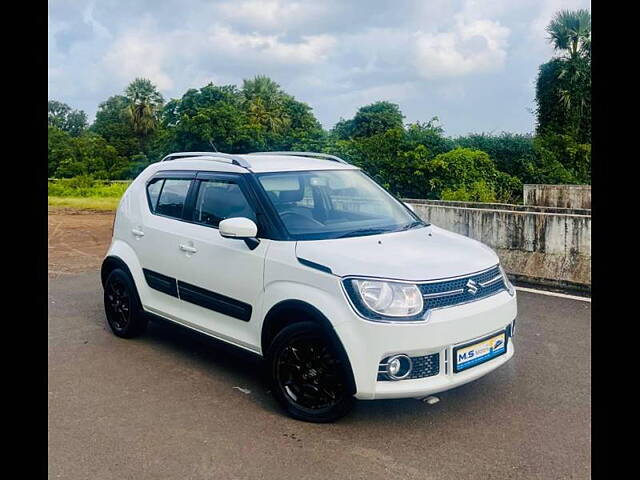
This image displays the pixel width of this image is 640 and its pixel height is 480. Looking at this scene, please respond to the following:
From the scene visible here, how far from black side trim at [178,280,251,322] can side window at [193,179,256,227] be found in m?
0.55

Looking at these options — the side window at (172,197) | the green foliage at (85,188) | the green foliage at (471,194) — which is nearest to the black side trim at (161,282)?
the side window at (172,197)

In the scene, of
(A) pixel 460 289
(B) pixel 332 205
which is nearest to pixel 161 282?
(B) pixel 332 205

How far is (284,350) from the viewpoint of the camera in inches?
168

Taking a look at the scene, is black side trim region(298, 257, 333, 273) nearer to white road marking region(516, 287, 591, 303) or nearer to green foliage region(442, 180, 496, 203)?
white road marking region(516, 287, 591, 303)

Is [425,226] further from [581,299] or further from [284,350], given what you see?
[581,299]

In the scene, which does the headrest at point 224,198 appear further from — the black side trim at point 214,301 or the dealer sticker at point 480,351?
the dealer sticker at point 480,351

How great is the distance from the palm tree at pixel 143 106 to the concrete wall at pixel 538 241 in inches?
2271

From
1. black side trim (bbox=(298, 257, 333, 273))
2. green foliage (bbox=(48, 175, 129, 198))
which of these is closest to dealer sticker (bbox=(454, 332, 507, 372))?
black side trim (bbox=(298, 257, 333, 273))

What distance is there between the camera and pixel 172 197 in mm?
5625
